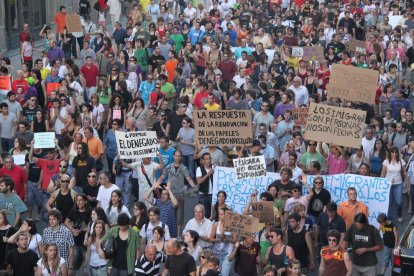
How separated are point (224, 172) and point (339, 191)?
5.60 feet

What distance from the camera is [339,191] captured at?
1808cm

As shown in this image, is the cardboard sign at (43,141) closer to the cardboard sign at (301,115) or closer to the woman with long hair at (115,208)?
the woman with long hair at (115,208)

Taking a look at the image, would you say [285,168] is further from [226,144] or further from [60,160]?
[60,160]

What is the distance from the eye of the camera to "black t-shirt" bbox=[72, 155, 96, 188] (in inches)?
719

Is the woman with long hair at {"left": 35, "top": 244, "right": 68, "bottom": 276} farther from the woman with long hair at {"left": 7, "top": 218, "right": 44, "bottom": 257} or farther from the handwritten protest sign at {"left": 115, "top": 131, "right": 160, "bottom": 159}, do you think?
the handwritten protest sign at {"left": 115, "top": 131, "right": 160, "bottom": 159}

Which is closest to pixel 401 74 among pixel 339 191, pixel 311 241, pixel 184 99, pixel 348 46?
pixel 348 46

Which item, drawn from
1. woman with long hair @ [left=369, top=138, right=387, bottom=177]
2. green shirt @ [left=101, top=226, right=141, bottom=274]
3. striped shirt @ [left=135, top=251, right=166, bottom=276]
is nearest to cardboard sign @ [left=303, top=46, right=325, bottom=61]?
woman with long hair @ [left=369, top=138, right=387, bottom=177]

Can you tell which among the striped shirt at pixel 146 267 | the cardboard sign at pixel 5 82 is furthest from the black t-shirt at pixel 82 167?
the cardboard sign at pixel 5 82

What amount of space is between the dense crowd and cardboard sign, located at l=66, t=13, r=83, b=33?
0.38m

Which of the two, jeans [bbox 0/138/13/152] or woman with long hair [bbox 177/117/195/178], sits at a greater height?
woman with long hair [bbox 177/117/195/178]

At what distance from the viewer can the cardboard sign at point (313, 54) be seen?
25828mm

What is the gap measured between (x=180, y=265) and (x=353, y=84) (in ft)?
27.7

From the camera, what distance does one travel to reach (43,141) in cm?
1908

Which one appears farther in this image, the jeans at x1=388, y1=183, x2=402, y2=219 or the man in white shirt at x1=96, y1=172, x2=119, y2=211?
the jeans at x1=388, y1=183, x2=402, y2=219
